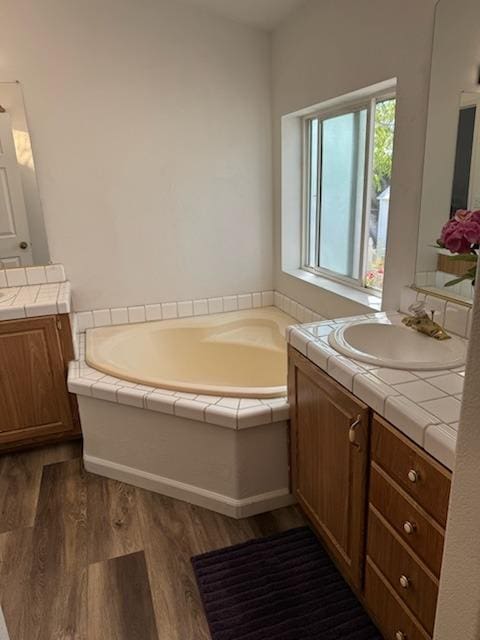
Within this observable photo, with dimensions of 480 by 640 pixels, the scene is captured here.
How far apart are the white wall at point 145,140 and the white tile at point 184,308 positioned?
2.0 inches

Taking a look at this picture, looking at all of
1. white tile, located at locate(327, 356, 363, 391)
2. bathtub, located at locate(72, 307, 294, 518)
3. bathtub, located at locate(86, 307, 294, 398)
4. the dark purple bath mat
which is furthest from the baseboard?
white tile, located at locate(327, 356, 363, 391)

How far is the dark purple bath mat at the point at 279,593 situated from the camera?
1509 mm

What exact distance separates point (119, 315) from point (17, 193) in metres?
0.92

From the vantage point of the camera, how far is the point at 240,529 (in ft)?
6.41

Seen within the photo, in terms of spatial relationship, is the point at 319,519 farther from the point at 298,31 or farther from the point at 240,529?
the point at 298,31

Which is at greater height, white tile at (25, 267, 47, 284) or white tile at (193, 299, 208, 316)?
white tile at (25, 267, 47, 284)

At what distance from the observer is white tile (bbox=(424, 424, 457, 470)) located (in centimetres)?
101

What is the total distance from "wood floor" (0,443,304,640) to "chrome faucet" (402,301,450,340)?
993mm

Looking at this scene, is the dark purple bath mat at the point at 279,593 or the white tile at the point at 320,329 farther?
the white tile at the point at 320,329

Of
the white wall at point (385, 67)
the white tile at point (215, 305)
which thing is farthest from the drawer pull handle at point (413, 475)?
the white tile at point (215, 305)

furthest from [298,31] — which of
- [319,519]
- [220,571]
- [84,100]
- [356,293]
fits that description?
[220,571]

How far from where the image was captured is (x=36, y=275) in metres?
2.74

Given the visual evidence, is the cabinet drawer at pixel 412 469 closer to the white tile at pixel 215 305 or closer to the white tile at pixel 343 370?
the white tile at pixel 343 370

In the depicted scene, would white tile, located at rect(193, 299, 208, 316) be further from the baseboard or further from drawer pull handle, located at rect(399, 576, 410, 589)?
drawer pull handle, located at rect(399, 576, 410, 589)
